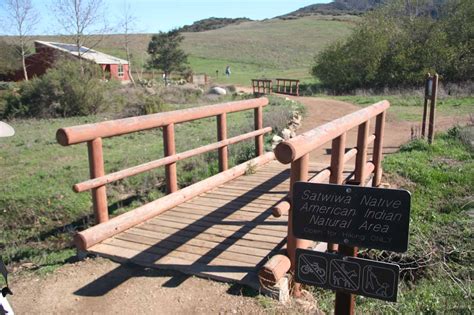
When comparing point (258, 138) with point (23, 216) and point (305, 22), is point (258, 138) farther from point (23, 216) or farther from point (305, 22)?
point (305, 22)

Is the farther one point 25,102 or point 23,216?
point 25,102

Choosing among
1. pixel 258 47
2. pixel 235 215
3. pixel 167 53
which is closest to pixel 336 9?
pixel 258 47

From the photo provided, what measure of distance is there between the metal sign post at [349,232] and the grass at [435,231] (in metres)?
1.62

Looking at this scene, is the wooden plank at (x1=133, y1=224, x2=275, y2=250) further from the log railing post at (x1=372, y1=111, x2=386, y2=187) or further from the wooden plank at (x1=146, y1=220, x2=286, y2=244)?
the log railing post at (x1=372, y1=111, x2=386, y2=187)

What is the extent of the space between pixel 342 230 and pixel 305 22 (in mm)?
108363

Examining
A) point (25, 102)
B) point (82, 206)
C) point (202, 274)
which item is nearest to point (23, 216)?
point (82, 206)

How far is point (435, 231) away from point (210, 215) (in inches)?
117

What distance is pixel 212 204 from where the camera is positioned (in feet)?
20.5

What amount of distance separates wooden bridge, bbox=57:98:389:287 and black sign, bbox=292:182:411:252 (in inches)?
38.1

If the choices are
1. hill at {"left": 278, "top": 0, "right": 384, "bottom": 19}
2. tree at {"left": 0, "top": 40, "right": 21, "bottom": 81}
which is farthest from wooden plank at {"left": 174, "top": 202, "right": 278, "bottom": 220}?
hill at {"left": 278, "top": 0, "right": 384, "bottom": 19}

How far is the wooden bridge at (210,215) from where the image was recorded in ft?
13.7

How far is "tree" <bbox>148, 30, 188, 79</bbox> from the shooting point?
47.2 m

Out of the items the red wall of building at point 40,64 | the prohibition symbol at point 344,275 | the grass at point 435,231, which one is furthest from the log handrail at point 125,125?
the red wall of building at point 40,64

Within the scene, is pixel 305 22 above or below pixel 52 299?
above
